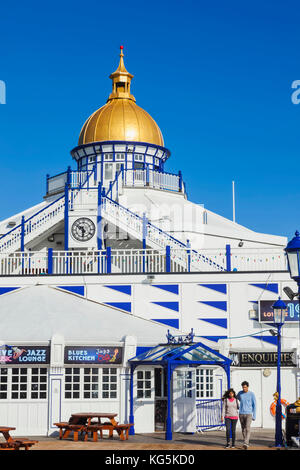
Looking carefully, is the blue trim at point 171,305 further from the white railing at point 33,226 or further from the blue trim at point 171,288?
the white railing at point 33,226

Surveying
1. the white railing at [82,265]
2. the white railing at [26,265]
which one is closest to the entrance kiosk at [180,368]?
the white railing at [82,265]

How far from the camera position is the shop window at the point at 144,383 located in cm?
2139

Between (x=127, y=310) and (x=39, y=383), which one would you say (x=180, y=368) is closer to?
(x=39, y=383)

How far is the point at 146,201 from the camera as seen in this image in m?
37.2

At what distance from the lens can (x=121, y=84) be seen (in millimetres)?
47375

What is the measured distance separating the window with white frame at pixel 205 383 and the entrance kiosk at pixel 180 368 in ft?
2.07

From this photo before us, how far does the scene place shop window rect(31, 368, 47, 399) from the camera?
21.0 metres

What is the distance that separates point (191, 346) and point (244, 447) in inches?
162

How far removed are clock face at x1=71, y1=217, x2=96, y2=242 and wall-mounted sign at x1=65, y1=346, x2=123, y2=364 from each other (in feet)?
35.1

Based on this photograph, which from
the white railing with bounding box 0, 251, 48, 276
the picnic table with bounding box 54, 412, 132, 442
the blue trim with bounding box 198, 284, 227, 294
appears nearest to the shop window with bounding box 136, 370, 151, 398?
the picnic table with bounding box 54, 412, 132, 442

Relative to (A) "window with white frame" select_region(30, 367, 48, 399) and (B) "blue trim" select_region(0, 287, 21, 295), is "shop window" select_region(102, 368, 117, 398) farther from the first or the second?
(B) "blue trim" select_region(0, 287, 21, 295)

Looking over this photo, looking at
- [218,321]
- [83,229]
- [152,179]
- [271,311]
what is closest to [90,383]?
[218,321]

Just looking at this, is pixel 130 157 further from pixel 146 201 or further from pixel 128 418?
pixel 128 418
